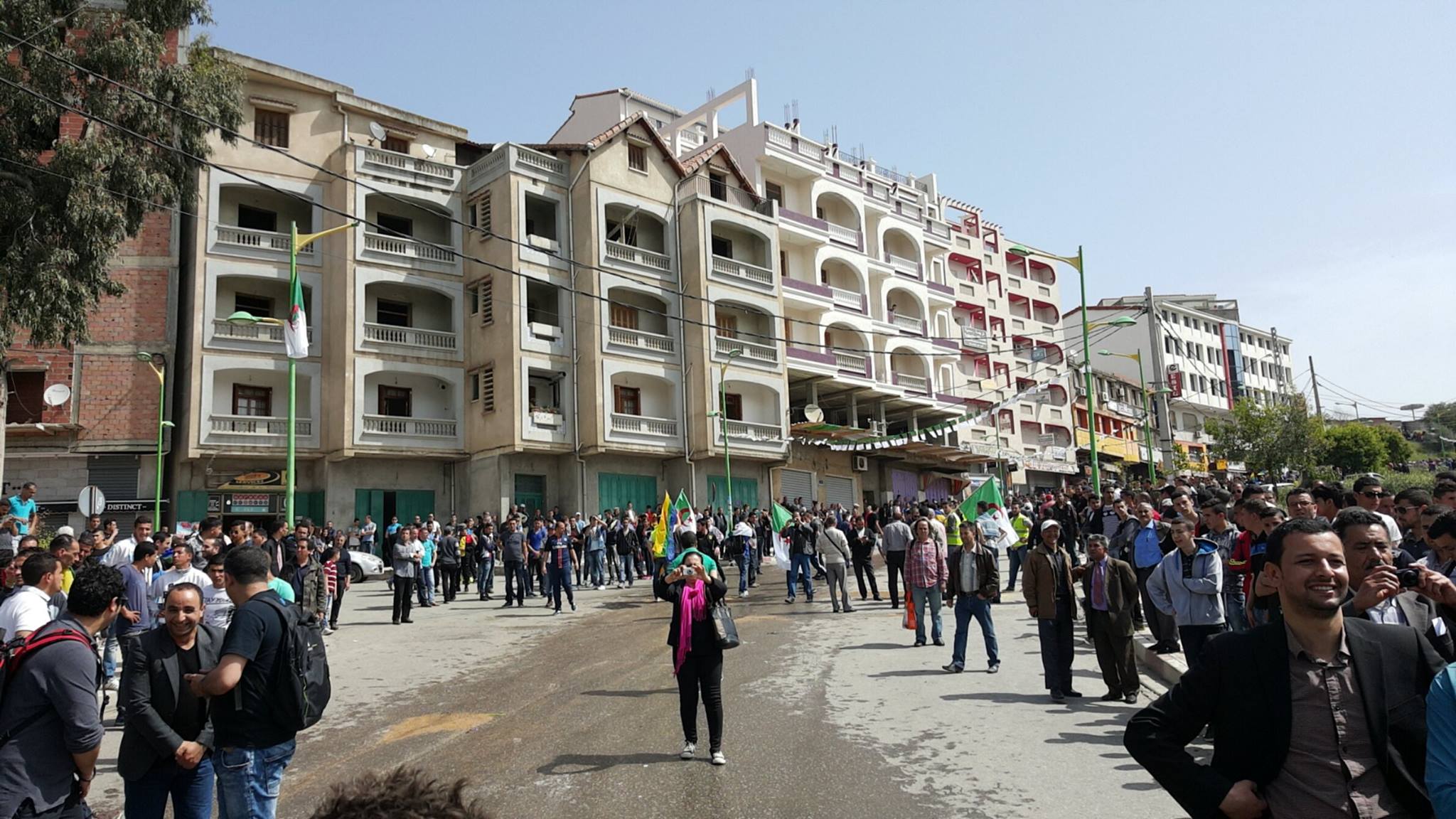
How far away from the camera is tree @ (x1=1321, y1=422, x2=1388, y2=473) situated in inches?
2425

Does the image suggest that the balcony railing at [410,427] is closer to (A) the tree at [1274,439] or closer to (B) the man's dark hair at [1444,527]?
(B) the man's dark hair at [1444,527]

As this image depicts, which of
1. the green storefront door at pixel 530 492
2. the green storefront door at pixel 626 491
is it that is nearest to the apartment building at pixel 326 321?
the green storefront door at pixel 530 492

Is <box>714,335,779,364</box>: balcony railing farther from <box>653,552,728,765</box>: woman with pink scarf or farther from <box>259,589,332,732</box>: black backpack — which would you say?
<box>259,589,332,732</box>: black backpack

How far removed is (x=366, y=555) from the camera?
77.7 ft

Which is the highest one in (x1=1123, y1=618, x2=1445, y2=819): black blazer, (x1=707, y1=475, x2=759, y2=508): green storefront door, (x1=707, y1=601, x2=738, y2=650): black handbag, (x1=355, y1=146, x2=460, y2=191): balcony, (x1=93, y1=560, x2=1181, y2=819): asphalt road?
(x1=355, y1=146, x2=460, y2=191): balcony

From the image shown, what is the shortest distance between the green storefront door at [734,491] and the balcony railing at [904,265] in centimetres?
1648

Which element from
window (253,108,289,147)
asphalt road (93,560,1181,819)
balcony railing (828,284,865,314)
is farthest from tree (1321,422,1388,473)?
window (253,108,289,147)

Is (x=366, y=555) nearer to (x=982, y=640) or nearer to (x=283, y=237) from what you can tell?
(x=283, y=237)

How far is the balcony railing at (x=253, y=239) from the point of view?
2983 cm

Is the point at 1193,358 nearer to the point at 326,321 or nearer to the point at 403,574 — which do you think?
the point at 326,321

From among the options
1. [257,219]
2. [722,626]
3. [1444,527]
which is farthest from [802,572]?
[257,219]

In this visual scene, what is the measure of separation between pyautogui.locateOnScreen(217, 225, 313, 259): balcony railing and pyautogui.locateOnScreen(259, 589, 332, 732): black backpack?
1113 inches

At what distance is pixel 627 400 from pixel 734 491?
18.6ft

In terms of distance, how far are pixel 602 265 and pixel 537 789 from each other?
28380 millimetres
